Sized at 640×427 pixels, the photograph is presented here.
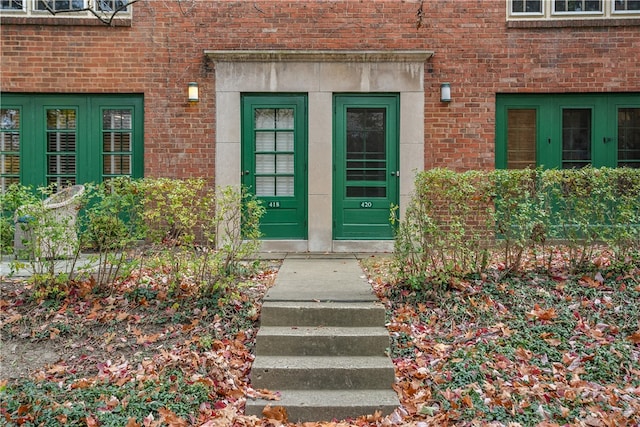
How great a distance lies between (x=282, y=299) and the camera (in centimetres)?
482

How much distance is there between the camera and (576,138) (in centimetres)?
862

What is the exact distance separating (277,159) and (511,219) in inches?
168

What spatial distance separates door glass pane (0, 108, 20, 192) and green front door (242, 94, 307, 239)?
3.87 m

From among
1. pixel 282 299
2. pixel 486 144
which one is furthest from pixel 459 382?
pixel 486 144

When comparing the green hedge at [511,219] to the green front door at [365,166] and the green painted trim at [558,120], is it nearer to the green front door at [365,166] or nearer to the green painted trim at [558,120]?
the green front door at [365,166]

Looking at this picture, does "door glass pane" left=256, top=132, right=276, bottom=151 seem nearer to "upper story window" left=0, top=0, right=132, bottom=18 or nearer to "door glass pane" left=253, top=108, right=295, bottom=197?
"door glass pane" left=253, top=108, right=295, bottom=197

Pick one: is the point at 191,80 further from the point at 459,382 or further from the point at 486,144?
the point at 459,382

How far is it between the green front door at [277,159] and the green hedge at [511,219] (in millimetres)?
3232

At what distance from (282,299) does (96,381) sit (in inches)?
67.5

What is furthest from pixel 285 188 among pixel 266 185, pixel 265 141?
pixel 265 141

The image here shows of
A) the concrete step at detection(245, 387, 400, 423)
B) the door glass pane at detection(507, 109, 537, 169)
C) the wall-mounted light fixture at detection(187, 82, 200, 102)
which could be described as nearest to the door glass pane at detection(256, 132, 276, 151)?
the wall-mounted light fixture at detection(187, 82, 200, 102)

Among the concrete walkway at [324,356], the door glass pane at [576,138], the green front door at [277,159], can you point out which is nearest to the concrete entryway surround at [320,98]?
the green front door at [277,159]

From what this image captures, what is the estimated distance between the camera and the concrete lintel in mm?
8156

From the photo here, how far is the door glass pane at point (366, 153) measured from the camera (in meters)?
8.47
